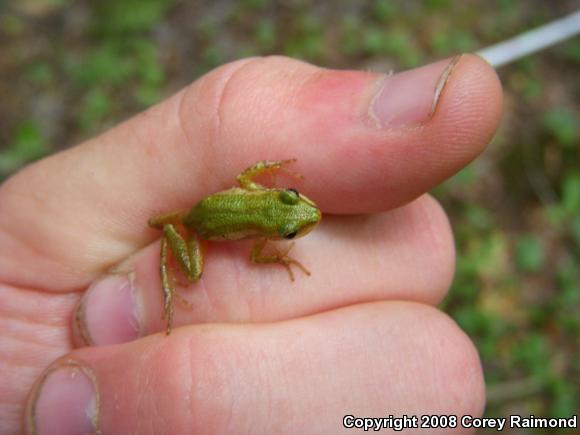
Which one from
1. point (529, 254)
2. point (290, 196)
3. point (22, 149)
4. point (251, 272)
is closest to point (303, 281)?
point (251, 272)

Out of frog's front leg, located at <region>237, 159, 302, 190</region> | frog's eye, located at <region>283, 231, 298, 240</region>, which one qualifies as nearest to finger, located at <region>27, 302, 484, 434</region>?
frog's eye, located at <region>283, 231, 298, 240</region>

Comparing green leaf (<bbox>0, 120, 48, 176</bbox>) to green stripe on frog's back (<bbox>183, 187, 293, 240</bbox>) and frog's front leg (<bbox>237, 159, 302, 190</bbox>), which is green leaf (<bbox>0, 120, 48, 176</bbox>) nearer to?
green stripe on frog's back (<bbox>183, 187, 293, 240</bbox>)

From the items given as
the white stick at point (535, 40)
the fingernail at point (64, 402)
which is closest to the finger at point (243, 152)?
the fingernail at point (64, 402)

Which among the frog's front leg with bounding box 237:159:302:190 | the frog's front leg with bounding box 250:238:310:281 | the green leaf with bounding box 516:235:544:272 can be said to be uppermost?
the green leaf with bounding box 516:235:544:272

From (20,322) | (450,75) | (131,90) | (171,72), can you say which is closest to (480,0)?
(171,72)

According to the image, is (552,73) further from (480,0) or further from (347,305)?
(347,305)
